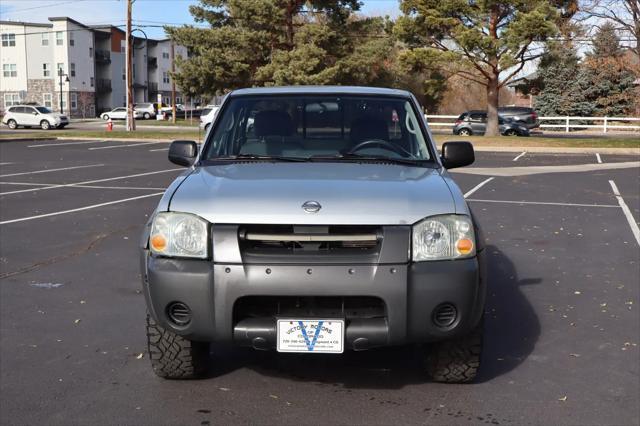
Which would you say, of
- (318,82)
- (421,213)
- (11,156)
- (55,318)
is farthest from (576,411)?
(318,82)

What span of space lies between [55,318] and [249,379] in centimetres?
205

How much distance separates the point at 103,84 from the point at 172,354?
268ft

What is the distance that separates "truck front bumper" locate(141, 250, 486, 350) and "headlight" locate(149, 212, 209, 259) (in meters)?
0.05

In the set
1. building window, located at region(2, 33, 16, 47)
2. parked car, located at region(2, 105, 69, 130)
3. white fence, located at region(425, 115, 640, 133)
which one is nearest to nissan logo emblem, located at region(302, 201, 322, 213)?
white fence, located at region(425, 115, 640, 133)

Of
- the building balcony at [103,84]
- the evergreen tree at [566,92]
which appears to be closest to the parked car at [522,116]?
the evergreen tree at [566,92]

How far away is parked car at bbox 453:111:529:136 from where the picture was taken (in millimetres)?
36500

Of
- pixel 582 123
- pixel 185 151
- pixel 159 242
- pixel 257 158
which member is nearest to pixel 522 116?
pixel 582 123

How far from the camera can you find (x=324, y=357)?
4695mm

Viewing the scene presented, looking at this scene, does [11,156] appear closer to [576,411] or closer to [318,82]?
[318,82]

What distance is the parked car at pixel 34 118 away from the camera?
1876 inches

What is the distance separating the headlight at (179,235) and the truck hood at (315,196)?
0.05 metres

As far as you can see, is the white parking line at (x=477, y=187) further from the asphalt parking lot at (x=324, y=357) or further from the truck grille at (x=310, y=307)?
the truck grille at (x=310, y=307)

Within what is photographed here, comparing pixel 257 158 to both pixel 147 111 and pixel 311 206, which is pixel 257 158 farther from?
pixel 147 111

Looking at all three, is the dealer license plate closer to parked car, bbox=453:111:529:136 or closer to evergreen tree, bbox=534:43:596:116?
parked car, bbox=453:111:529:136
